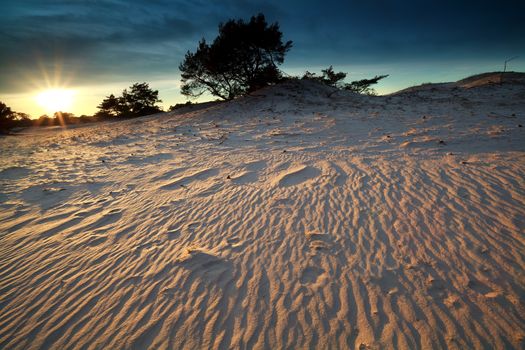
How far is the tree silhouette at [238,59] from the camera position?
57.0ft

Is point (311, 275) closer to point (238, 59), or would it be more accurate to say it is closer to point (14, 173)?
point (14, 173)

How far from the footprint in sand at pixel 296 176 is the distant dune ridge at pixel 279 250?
2.1 inches

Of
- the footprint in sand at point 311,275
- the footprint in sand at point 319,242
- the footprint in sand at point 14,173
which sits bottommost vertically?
the footprint in sand at point 311,275

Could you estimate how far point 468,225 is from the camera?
11.1ft

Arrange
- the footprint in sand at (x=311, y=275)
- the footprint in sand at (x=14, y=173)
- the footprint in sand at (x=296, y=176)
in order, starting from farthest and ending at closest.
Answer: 1. the footprint in sand at (x=14, y=173)
2. the footprint in sand at (x=296, y=176)
3. the footprint in sand at (x=311, y=275)

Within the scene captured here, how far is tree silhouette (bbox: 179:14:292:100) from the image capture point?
17359mm

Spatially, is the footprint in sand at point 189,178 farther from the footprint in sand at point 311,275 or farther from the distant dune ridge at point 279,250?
the footprint in sand at point 311,275

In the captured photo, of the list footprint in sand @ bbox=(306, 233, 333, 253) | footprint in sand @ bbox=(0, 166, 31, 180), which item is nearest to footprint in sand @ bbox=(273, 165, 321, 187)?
footprint in sand @ bbox=(306, 233, 333, 253)

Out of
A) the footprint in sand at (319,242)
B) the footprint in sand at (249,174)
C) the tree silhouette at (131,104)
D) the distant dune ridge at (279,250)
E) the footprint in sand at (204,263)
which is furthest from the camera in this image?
the tree silhouette at (131,104)

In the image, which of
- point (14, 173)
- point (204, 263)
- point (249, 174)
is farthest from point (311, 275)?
point (14, 173)

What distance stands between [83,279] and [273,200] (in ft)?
10.3

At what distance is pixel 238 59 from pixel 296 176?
16103 millimetres

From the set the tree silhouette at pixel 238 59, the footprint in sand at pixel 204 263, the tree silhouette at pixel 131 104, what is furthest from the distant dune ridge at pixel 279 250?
the tree silhouette at pixel 131 104

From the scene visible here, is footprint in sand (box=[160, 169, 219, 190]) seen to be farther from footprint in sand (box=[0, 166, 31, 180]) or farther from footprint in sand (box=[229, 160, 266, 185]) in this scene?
footprint in sand (box=[0, 166, 31, 180])
